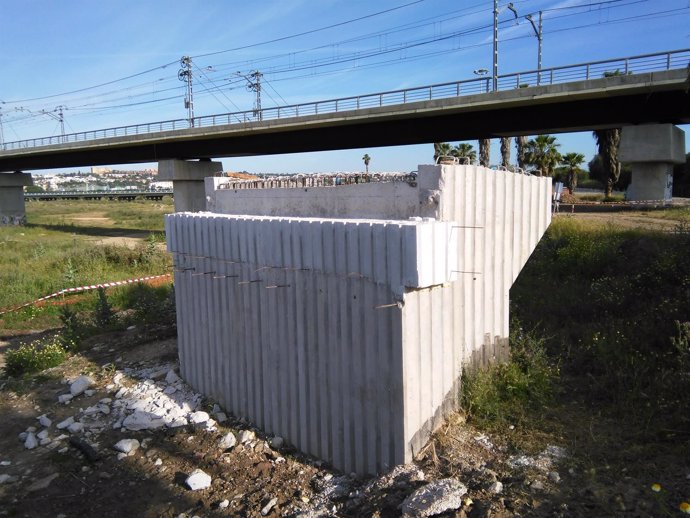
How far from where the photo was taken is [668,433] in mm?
4988

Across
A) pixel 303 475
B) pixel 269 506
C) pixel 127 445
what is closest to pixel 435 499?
pixel 269 506

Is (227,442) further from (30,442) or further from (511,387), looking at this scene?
(511,387)

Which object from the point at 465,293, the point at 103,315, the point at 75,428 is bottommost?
the point at 75,428

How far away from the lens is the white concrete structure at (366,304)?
485 centimetres

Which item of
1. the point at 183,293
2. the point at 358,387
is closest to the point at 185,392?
the point at 183,293

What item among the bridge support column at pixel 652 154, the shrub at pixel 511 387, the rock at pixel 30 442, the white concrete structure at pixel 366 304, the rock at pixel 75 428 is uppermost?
the bridge support column at pixel 652 154

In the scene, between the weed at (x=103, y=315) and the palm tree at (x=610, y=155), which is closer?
the weed at (x=103, y=315)


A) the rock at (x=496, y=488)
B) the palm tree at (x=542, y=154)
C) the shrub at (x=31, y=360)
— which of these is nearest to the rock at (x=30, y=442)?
the shrub at (x=31, y=360)

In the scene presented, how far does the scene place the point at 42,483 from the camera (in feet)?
19.5

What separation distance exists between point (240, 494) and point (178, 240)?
430cm

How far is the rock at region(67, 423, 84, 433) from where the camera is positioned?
7.07 metres

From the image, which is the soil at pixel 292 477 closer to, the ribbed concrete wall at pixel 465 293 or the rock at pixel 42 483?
the rock at pixel 42 483

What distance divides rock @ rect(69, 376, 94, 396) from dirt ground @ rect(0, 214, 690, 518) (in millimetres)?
562

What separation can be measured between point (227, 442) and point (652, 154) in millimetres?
16777
